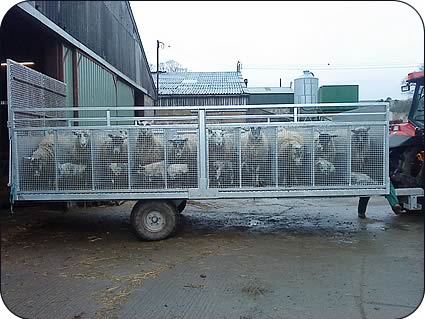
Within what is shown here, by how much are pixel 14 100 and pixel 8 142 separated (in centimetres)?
49

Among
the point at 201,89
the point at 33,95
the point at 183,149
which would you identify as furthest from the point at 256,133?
the point at 33,95

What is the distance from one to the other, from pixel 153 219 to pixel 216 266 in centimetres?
130

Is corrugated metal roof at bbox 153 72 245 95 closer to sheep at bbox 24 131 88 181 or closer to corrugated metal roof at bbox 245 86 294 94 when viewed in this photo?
corrugated metal roof at bbox 245 86 294 94

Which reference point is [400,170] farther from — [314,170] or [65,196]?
[65,196]

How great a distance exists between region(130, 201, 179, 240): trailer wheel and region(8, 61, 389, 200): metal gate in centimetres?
22

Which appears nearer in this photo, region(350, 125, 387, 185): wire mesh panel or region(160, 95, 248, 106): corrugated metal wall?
region(160, 95, 248, 106): corrugated metal wall

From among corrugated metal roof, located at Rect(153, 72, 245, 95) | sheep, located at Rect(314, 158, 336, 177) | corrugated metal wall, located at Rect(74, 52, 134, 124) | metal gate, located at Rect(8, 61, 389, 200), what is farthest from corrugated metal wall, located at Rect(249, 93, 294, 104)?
sheep, located at Rect(314, 158, 336, 177)

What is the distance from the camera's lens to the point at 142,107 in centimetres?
414

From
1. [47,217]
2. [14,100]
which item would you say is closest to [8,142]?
[14,100]

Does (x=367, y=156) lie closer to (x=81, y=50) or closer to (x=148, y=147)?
(x=148, y=147)

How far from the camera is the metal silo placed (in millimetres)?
2541

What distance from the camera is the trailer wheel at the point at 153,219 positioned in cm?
505

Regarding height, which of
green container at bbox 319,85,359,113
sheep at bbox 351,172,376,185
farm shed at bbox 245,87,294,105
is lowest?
sheep at bbox 351,172,376,185

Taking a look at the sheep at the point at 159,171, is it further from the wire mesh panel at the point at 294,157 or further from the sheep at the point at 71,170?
the wire mesh panel at the point at 294,157
